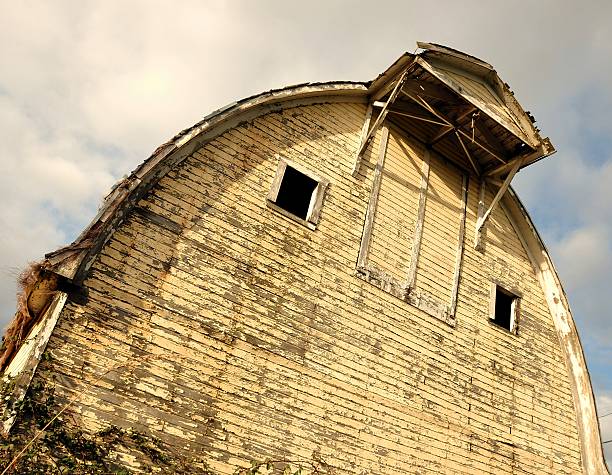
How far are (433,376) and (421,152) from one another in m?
4.99

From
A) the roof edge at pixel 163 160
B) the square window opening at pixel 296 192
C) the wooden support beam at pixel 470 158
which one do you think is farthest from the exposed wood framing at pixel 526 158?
the square window opening at pixel 296 192

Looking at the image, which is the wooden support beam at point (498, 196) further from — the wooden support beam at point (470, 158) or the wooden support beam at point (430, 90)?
the wooden support beam at point (430, 90)

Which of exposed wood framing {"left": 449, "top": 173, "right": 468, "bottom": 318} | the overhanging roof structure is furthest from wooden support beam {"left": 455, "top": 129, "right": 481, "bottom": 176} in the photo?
exposed wood framing {"left": 449, "top": 173, "right": 468, "bottom": 318}

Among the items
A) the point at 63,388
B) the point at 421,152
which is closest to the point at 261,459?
the point at 63,388

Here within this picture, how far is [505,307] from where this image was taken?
11.6m

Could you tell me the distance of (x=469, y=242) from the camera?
37.1ft

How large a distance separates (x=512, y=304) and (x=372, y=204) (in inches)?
169

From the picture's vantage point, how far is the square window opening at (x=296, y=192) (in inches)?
372

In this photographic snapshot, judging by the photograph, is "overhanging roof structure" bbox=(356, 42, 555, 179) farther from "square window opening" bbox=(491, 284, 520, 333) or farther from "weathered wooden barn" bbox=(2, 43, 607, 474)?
"square window opening" bbox=(491, 284, 520, 333)

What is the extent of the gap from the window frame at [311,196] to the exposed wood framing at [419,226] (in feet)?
7.35

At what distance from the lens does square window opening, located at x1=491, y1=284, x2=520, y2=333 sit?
11193 millimetres

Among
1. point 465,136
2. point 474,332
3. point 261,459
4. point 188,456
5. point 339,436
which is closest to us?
point 188,456

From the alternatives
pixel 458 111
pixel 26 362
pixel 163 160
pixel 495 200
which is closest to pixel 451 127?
pixel 458 111

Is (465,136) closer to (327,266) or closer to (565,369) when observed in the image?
(327,266)
